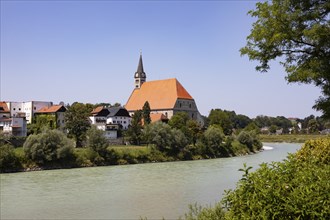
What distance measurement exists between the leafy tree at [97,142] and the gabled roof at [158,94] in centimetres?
3304

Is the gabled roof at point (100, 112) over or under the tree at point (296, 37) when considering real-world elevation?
over

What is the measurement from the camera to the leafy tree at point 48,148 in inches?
1457

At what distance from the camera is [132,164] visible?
1640 inches

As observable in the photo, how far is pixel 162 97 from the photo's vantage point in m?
77.1

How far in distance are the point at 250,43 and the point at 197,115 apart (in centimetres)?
7305

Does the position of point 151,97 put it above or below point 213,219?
above

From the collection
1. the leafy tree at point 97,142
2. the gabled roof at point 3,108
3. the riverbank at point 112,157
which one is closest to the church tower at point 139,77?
the gabled roof at point 3,108

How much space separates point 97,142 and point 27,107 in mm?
29787

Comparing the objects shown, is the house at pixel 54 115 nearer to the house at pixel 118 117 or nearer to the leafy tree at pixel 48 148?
the house at pixel 118 117

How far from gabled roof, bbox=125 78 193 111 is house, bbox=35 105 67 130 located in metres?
21.5

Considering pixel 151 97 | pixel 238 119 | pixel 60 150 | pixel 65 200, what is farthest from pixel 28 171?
pixel 238 119

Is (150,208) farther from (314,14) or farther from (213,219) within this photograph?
(314,14)

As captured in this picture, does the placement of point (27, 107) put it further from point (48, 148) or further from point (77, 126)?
point (48, 148)

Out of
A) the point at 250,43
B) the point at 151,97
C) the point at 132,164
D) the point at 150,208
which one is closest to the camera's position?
the point at 250,43
